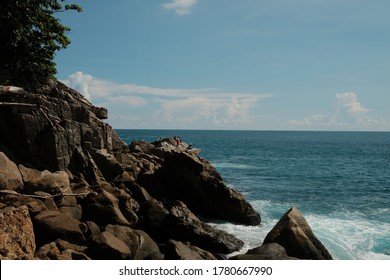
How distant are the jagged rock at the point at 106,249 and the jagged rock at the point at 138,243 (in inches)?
27.5

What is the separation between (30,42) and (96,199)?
15.0 m

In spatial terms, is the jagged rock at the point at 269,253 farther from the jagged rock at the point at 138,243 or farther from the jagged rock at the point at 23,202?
the jagged rock at the point at 23,202

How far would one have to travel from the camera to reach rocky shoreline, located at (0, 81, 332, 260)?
1549cm

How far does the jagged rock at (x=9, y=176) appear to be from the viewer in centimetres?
1850

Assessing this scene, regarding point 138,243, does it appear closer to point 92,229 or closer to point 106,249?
point 106,249

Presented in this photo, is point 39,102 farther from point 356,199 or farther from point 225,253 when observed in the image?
point 356,199

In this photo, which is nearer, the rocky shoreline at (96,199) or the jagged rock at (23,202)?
the rocky shoreline at (96,199)

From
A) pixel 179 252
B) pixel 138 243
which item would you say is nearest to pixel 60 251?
pixel 138 243

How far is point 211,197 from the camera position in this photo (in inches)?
1026

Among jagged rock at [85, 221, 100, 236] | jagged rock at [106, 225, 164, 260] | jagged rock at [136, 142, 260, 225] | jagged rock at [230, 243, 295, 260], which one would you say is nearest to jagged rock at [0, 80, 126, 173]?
jagged rock at [136, 142, 260, 225]

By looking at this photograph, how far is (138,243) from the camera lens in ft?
53.6

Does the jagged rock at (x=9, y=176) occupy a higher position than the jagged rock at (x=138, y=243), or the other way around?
the jagged rock at (x=9, y=176)

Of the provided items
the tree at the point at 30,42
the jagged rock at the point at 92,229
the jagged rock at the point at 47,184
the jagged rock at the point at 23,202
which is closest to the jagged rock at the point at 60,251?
the jagged rock at the point at 92,229

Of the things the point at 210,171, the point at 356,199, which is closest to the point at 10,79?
the point at 210,171
